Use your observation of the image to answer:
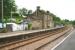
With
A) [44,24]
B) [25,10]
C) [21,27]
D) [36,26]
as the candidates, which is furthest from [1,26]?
[25,10]

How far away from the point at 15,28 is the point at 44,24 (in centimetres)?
3377

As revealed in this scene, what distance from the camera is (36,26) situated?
10012 cm

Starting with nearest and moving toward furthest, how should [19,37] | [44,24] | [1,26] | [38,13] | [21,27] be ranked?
1. [19,37]
2. [1,26]
3. [21,27]
4. [44,24]
5. [38,13]

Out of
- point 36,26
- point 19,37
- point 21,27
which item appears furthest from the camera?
point 36,26

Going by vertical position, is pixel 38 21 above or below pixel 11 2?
below

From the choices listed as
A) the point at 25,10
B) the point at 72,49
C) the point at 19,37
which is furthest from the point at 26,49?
the point at 25,10

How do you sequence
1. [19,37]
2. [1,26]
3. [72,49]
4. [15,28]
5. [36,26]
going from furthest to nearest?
1. [36,26]
2. [15,28]
3. [1,26]
4. [19,37]
5. [72,49]

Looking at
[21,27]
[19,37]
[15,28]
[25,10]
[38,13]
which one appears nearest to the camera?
[19,37]

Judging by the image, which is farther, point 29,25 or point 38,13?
point 38,13

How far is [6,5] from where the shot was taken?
11362 centimetres

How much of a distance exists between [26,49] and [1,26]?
1913 inches

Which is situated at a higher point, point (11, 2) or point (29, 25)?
point (11, 2)

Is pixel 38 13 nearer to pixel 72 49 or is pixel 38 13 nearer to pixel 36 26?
pixel 36 26

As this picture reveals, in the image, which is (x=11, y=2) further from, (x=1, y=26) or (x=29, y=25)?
(x=1, y=26)
